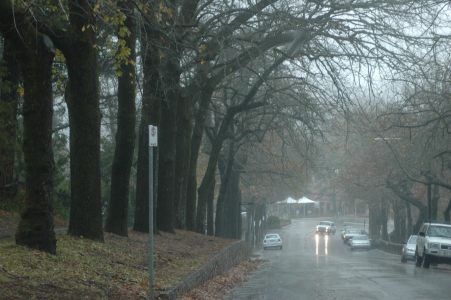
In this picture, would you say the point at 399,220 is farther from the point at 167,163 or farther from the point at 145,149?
the point at 145,149

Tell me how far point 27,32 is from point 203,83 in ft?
46.3

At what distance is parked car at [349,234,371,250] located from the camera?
6512cm

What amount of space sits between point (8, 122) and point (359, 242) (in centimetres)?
4973

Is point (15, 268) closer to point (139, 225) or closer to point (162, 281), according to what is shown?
point (162, 281)

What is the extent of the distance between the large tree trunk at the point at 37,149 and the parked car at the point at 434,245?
804 inches

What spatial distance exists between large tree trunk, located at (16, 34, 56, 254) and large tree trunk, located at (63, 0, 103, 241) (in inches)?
79.0

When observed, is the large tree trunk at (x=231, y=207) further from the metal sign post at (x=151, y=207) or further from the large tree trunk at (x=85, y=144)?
the metal sign post at (x=151, y=207)

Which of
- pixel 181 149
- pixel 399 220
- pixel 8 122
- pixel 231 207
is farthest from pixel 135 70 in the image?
pixel 399 220

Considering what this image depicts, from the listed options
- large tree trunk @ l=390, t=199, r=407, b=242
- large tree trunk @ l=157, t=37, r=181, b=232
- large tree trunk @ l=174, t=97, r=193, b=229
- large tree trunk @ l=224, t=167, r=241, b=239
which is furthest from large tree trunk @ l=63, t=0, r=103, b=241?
large tree trunk @ l=390, t=199, r=407, b=242

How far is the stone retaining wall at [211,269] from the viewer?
1327cm

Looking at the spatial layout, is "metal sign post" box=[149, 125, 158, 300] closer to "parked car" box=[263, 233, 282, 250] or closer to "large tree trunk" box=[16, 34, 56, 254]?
"large tree trunk" box=[16, 34, 56, 254]

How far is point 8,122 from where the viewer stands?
19.4m

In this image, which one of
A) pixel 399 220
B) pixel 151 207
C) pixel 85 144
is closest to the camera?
pixel 151 207

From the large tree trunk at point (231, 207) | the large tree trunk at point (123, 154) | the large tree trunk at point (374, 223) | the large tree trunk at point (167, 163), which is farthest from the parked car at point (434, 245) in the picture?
the large tree trunk at point (374, 223)
